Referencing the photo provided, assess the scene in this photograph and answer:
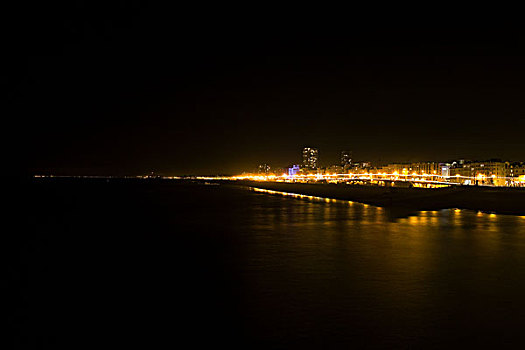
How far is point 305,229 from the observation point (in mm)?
26844

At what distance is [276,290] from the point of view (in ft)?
40.8

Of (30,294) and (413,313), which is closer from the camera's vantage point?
(413,313)

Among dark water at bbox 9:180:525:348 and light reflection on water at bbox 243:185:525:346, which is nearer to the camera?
dark water at bbox 9:180:525:348

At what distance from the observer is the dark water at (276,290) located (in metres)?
8.97

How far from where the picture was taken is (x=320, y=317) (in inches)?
390

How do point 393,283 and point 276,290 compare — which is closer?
point 276,290

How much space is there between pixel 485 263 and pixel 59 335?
41.6 ft

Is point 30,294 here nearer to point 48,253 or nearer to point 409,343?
point 48,253

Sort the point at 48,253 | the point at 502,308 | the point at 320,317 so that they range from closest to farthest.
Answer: the point at 320,317, the point at 502,308, the point at 48,253

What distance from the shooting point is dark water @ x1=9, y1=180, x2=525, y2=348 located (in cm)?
897

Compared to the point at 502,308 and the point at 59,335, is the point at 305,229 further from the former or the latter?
the point at 59,335

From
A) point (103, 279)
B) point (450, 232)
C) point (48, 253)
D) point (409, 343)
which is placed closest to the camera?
point (409, 343)

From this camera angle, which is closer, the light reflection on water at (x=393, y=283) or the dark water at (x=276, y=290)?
the dark water at (x=276, y=290)

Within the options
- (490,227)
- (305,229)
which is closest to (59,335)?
(305,229)
